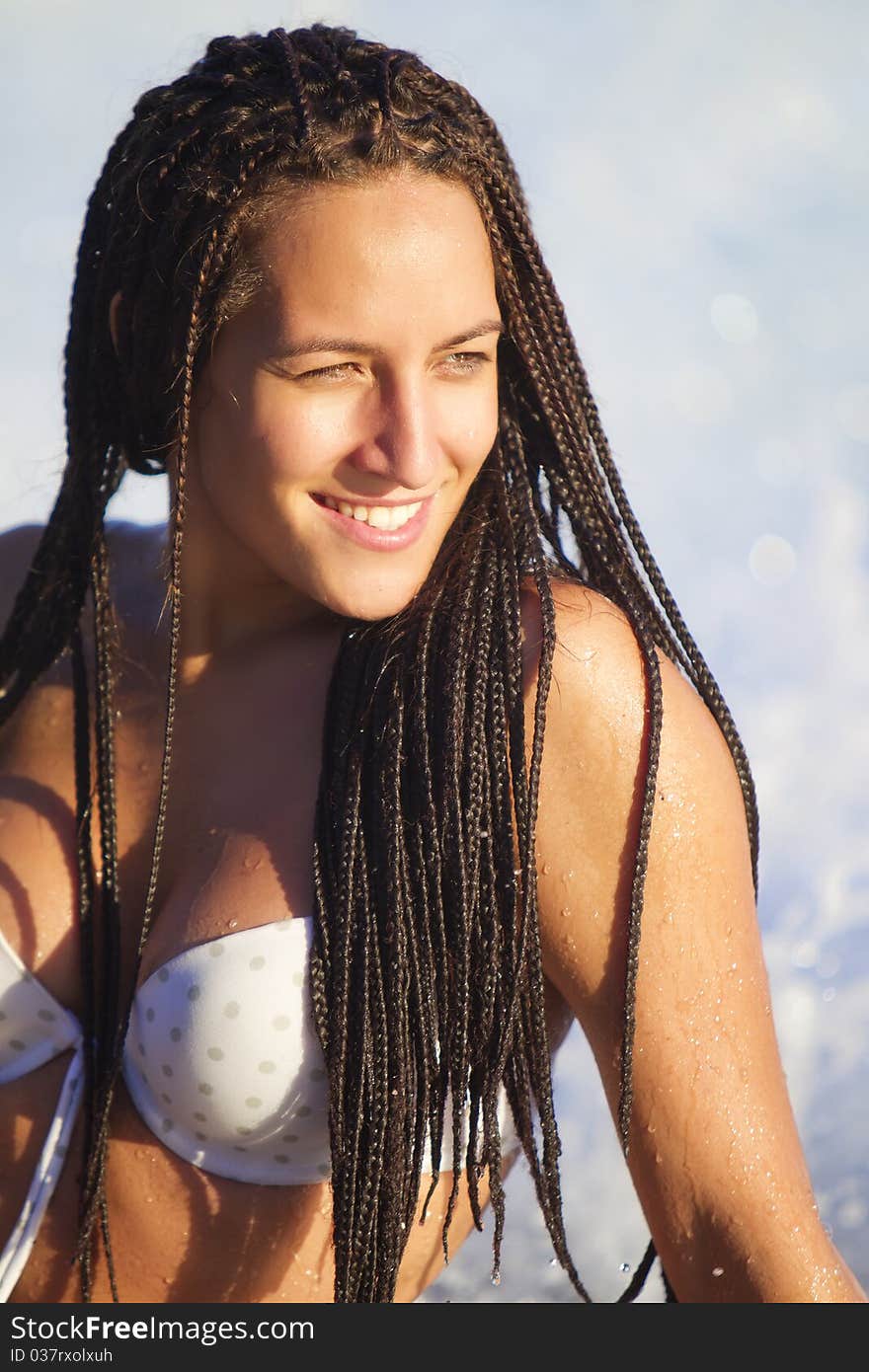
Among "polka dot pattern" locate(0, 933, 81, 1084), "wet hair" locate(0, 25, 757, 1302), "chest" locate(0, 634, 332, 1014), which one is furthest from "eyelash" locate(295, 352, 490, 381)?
"polka dot pattern" locate(0, 933, 81, 1084)

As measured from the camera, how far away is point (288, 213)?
2.07 metres

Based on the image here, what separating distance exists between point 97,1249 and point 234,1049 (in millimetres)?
504

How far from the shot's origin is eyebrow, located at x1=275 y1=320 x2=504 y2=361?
6.56ft

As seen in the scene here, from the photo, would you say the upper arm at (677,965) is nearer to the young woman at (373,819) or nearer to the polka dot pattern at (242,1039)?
the young woman at (373,819)

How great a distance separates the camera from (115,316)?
2445mm

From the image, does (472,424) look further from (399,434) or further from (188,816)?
(188,816)

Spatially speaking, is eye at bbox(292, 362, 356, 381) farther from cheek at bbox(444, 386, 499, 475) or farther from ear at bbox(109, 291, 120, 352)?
ear at bbox(109, 291, 120, 352)

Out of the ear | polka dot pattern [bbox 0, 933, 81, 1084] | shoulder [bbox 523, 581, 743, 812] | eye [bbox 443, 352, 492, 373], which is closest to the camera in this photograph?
shoulder [bbox 523, 581, 743, 812]

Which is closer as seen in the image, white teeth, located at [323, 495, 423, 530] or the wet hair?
the wet hair

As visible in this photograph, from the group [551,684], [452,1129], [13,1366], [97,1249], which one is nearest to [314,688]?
[551,684]

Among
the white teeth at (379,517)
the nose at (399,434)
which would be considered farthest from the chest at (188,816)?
the nose at (399,434)

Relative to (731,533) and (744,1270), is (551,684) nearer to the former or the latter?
(744,1270)

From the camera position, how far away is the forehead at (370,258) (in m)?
2.00

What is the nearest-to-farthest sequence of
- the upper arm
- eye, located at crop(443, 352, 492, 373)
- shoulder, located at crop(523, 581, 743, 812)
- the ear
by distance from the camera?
the upper arm
shoulder, located at crop(523, 581, 743, 812)
eye, located at crop(443, 352, 492, 373)
the ear
